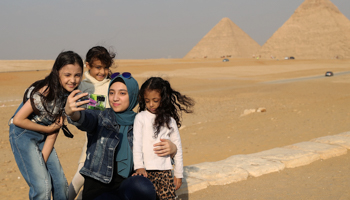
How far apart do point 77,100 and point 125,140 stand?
65cm

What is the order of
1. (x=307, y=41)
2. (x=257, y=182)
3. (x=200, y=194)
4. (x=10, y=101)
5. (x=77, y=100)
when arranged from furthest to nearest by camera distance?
(x=307, y=41)
(x=10, y=101)
(x=257, y=182)
(x=200, y=194)
(x=77, y=100)

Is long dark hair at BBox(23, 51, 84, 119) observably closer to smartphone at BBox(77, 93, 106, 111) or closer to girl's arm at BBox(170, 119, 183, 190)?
smartphone at BBox(77, 93, 106, 111)

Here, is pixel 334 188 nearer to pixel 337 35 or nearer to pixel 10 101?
pixel 10 101

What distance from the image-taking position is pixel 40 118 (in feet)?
9.08

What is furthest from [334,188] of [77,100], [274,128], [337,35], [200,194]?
[337,35]

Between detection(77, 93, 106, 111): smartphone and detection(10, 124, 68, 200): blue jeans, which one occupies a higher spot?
detection(77, 93, 106, 111): smartphone

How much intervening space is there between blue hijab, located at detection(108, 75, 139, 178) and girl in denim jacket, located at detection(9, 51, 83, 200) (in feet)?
1.27

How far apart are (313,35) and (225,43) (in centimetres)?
4663

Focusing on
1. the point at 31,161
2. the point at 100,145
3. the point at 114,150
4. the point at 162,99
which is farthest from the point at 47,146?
the point at 162,99

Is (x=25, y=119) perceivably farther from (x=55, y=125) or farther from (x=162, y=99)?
(x=162, y=99)

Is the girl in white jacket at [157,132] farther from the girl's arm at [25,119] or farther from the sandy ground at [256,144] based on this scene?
the sandy ground at [256,144]

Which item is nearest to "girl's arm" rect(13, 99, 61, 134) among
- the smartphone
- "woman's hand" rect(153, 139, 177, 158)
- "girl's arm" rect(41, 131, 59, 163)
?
"girl's arm" rect(41, 131, 59, 163)

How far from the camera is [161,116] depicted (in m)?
2.85

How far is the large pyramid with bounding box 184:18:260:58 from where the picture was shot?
160m
